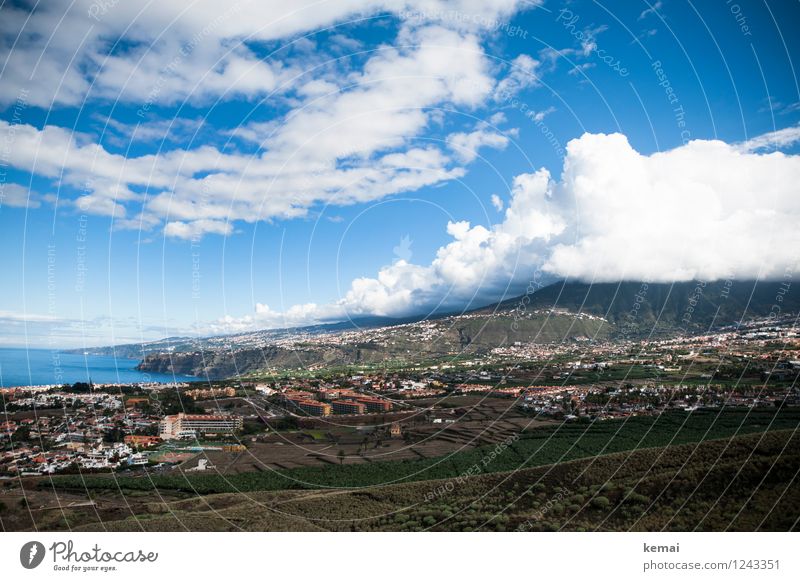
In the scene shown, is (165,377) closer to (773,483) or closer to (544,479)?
(544,479)

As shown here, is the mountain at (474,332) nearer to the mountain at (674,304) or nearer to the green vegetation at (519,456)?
the mountain at (674,304)

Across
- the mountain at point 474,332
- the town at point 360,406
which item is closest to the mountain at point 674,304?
the mountain at point 474,332

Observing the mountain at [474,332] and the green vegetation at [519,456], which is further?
the mountain at [474,332]

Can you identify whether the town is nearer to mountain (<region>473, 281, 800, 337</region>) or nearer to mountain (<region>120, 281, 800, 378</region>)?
mountain (<region>120, 281, 800, 378</region>)
